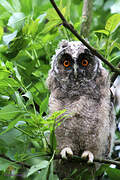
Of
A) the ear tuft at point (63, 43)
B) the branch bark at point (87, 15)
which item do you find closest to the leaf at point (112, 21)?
the ear tuft at point (63, 43)

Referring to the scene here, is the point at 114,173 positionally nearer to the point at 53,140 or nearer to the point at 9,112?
the point at 53,140

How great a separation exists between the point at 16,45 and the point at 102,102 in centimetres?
64

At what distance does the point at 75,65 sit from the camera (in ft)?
5.82

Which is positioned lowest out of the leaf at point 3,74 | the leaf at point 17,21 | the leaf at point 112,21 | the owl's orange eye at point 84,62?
the leaf at point 3,74

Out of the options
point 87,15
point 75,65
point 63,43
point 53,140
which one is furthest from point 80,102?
point 87,15

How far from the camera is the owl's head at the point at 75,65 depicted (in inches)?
71.4

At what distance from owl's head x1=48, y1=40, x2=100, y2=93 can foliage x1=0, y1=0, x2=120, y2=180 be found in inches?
4.0

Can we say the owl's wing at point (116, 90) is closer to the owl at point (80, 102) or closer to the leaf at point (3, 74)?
the owl at point (80, 102)

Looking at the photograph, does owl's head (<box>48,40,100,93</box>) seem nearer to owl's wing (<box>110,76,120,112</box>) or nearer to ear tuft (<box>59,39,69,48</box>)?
ear tuft (<box>59,39,69,48</box>)

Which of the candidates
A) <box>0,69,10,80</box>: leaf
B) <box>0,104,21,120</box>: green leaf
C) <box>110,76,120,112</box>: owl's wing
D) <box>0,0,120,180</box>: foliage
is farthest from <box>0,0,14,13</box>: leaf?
<box>0,104,21,120</box>: green leaf

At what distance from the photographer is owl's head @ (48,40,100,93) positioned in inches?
71.4

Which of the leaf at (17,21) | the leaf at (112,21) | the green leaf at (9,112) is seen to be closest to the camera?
the green leaf at (9,112)

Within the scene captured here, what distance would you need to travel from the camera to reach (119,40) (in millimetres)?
1762

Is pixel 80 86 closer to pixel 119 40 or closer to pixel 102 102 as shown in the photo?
pixel 102 102
